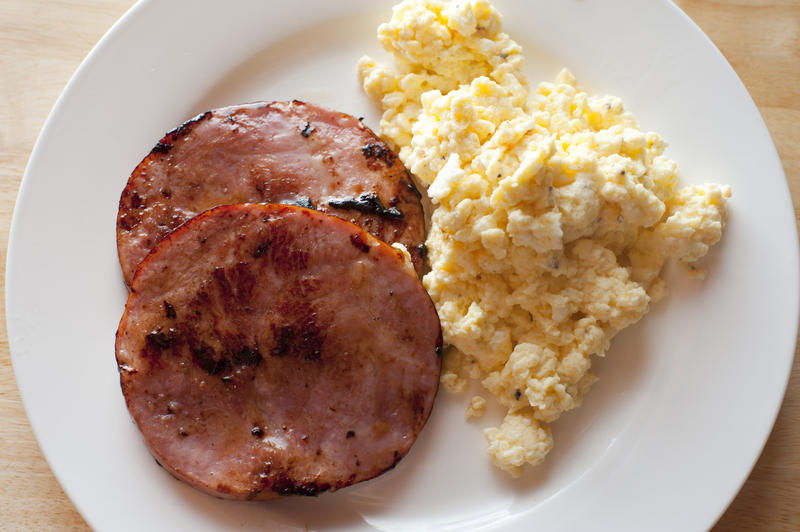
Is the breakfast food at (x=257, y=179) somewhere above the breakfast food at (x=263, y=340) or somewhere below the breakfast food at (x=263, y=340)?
above

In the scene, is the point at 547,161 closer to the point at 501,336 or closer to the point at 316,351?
the point at 501,336

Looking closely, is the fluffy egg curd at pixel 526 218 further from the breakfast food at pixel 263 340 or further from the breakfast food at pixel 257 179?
the breakfast food at pixel 263 340

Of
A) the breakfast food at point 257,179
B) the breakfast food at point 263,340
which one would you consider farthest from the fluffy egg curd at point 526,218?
the breakfast food at point 263,340

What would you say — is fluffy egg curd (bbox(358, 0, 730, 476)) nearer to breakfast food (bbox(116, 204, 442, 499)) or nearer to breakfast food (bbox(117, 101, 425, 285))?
breakfast food (bbox(117, 101, 425, 285))

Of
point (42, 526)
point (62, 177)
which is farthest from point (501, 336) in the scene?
point (42, 526)

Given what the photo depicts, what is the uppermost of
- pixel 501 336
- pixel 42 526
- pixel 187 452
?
pixel 501 336

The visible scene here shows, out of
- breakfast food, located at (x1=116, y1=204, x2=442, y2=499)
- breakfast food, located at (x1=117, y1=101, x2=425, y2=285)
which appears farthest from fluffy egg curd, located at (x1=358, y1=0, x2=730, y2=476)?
breakfast food, located at (x1=116, y1=204, x2=442, y2=499)
